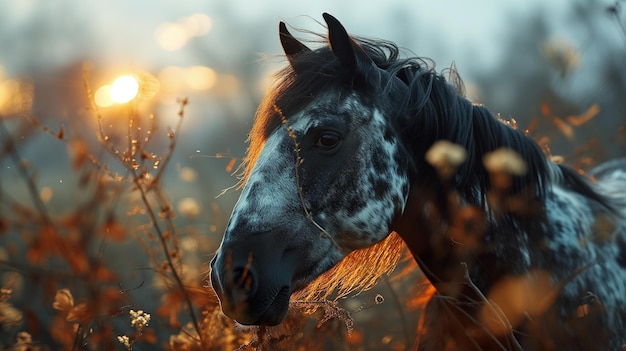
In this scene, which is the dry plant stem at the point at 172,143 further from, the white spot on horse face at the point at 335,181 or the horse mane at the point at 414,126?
the white spot on horse face at the point at 335,181

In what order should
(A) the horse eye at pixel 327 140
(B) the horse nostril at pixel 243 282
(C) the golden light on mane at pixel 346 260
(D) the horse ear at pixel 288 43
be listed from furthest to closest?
(D) the horse ear at pixel 288 43, (C) the golden light on mane at pixel 346 260, (A) the horse eye at pixel 327 140, (B) the horse nostril at pixel 243 282

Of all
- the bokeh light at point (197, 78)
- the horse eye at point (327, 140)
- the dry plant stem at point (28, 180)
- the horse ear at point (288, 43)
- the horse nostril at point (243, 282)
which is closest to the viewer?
the dry plant stem at point (28, 180)

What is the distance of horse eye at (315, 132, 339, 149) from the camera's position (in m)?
2.65

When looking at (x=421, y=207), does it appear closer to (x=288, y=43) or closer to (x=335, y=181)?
(x=335, y=181)

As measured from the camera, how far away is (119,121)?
108 inches

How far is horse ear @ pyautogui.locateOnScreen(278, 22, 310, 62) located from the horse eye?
0.73 m

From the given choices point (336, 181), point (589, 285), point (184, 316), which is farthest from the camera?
point (184, 316)

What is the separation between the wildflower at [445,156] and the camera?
2.79m

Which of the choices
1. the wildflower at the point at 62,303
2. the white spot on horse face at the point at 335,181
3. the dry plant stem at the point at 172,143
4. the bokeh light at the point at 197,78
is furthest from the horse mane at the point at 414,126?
the bokeh light at the point at 197,78

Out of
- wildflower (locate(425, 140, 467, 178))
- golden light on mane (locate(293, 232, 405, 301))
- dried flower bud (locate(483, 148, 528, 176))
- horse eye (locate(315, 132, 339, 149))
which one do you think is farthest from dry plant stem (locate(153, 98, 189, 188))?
dried flower bud (locate(483, 148, 528, 176))

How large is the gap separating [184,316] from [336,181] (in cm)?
436

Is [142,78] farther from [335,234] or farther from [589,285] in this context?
[589,285]

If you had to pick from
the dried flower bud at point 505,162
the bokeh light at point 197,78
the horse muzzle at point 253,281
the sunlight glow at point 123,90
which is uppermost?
the sunlight glow at point 123,90

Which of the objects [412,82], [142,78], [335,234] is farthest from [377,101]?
[142,78]
